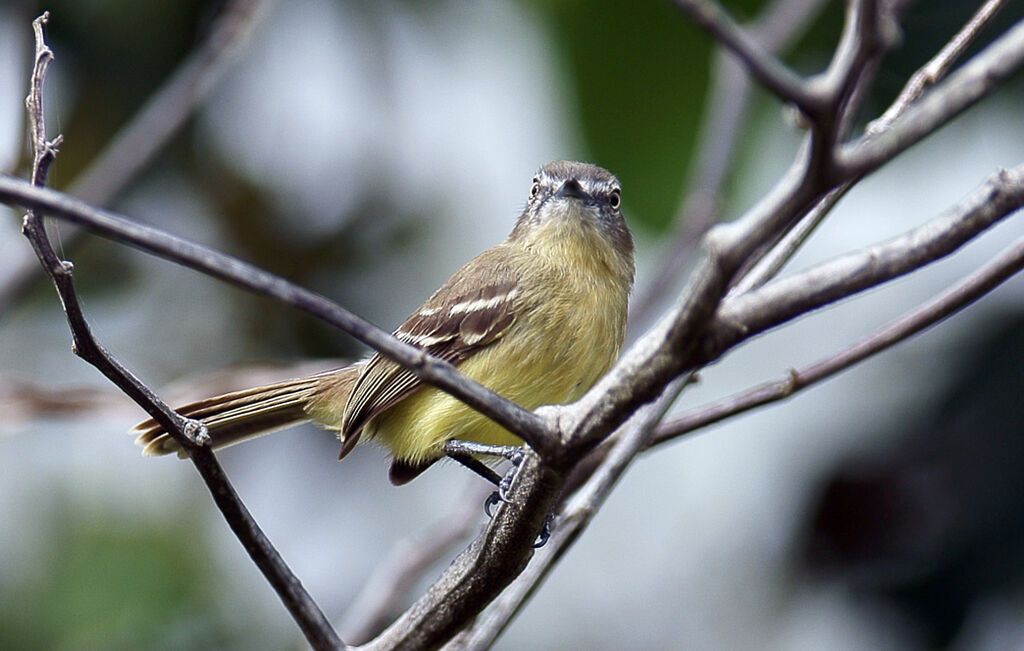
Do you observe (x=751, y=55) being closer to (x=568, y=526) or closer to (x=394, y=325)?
(x=568, y=526)

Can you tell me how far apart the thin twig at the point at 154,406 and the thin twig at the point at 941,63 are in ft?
4.75

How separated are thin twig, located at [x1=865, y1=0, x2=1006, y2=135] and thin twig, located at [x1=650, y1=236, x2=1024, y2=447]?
37 centimetres

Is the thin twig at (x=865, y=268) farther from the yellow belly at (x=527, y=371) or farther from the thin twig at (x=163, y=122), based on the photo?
the thin twig at (x=163, y=122)

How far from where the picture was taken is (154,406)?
2021mm

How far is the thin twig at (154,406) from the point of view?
6.42 ft

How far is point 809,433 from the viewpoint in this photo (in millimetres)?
5844

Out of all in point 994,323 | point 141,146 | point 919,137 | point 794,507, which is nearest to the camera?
point 919,137

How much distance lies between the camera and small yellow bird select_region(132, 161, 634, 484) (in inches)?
138

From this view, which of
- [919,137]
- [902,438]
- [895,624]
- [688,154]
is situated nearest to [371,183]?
[688,154]

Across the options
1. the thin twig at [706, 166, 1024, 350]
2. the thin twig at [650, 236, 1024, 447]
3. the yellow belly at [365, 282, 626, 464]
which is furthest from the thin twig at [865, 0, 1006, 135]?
the yellow belly at [365, 282, 626, 464]

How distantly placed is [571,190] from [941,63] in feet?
5.84

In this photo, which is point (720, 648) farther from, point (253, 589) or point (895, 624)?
point (253, 589)

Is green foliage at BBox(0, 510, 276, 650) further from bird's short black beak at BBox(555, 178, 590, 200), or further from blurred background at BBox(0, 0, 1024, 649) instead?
bird's short black beak at BBox(555, 178, 590, 200)

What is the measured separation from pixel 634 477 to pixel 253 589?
2.45 metres
